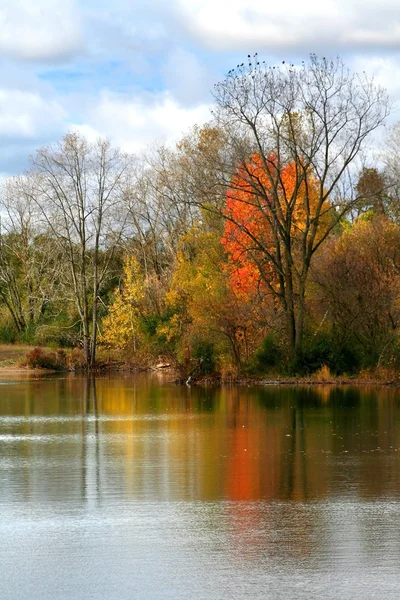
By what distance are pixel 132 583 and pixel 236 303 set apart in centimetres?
3848

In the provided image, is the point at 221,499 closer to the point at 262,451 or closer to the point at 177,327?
the point at 262,451

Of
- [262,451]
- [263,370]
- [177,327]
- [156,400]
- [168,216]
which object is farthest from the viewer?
[168,216]

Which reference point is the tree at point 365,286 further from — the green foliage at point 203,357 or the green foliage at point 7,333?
the green foliage at point 7,333

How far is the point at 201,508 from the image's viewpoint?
43.8 ft

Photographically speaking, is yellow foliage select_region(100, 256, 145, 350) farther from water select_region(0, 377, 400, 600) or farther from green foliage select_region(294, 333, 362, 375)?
water select_region(0, 377, 400, 600)

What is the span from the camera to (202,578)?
948 cm

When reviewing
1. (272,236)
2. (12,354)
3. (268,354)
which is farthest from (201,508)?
(12,354)

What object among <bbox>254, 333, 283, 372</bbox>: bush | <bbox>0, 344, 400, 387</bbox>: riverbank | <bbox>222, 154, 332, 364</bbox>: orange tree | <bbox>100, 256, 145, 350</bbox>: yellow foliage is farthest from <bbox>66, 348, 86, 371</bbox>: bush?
<bbox>254, 333, 283, 372</bbox>: bush

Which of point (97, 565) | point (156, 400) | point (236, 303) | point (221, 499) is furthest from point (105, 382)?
point (97, 565)

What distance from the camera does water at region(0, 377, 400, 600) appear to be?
9.41m

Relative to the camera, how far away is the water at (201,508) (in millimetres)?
9414

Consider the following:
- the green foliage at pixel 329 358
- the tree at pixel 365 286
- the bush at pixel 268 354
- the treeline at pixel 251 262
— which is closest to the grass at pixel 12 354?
the treeline at pixel 251 262

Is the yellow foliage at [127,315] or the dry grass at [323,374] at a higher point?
the yellow foliage at [127,315]

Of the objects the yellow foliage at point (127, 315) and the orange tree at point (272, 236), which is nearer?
the orange tree at point (272, 236)
